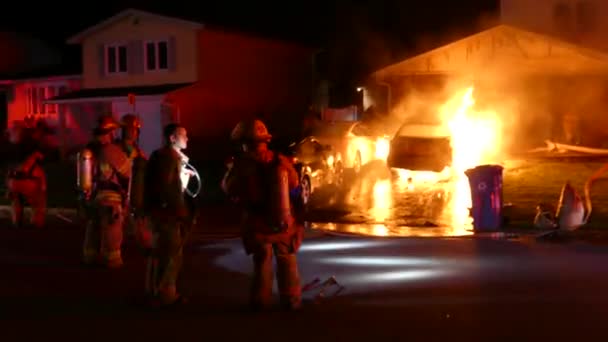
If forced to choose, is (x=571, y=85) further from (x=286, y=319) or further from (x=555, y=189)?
(x=286, y=319)

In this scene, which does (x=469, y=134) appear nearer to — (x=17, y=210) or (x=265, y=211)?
(x=17, y=210)

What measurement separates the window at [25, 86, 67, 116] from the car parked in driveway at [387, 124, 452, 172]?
21007 millimetres

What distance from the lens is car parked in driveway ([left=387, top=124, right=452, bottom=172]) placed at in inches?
905

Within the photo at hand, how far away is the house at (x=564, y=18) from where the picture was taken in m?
32.1

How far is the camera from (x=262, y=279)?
29.1 ft

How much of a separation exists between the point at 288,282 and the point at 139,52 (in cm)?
2858

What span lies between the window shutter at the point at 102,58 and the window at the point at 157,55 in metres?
2.23

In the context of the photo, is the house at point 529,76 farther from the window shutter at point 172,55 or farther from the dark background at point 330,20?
the dark background at point 330,20

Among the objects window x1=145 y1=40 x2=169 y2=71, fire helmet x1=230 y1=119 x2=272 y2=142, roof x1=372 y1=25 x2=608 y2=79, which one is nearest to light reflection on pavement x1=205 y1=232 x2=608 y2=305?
fire helmet x1=230 y1=119 x2=272 y2=142

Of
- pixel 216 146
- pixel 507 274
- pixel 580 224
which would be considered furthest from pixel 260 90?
pixel 507 274

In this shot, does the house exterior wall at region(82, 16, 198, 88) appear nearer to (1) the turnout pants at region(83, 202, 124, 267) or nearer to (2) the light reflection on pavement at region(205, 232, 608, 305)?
(2) the light reflection on pavement at region(205, 232, 608, 305)

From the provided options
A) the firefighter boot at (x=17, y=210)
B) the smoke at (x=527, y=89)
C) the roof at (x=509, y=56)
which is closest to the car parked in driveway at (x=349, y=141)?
the smoke at (x=527, y=89)

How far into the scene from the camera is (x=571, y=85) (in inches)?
1167

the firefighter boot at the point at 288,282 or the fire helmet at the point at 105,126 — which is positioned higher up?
the fire helmet at the point at 105,126
